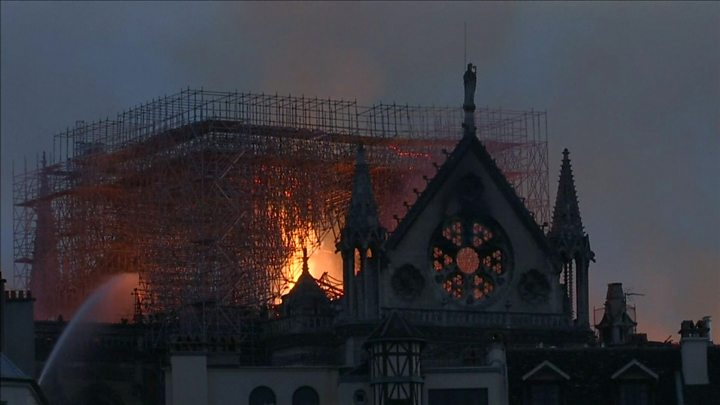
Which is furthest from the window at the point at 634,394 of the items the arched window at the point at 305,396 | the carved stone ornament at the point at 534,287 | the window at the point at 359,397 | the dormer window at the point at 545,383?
the carved stone ornament at the point at 534,287

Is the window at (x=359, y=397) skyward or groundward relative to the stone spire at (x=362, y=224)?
groundward

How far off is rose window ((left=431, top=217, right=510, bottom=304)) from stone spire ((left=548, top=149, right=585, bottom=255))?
2941mm

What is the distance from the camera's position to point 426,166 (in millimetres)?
152875

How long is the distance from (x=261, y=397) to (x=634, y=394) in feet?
54.1

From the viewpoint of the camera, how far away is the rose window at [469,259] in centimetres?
13012

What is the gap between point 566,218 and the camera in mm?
133125

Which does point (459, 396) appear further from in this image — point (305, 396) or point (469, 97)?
point (469, 97)

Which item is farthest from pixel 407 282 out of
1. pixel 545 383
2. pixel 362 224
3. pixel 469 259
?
pixel 545 383

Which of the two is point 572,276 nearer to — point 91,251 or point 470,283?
point 470,283

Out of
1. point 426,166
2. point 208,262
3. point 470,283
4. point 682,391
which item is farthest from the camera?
point 426,166

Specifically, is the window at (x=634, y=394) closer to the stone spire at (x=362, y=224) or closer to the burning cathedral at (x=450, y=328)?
the burning cathedral at (x=450, y=328)

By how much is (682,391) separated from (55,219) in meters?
57.2

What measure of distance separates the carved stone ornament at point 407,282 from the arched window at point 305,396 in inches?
557

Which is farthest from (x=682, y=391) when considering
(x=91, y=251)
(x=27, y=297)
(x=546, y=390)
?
(x=91, y=251)
